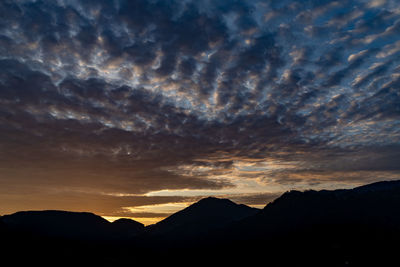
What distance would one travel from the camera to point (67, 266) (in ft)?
611

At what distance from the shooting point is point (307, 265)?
573 feet

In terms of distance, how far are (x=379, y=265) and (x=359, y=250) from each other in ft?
68.5

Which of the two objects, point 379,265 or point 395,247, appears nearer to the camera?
point 379,265

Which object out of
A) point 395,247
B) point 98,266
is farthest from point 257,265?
point 98,266

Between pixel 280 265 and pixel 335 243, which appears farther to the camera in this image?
pixel 335 243

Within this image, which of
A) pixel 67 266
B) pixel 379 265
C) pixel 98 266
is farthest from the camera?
pixel 98 266

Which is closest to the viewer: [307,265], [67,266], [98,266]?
[307,265]

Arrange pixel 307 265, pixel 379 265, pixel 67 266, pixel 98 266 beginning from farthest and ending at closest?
1. pixel 98 266
2. pixel 67 266
3. pixel 307 265
4. pixel 379 265

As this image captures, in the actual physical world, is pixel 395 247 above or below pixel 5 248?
below

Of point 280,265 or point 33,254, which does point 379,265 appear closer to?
point 280,265

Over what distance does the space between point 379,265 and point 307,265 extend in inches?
1692

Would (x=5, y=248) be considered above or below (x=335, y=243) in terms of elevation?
above

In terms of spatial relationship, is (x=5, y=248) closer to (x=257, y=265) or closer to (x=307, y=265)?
(x=257, y=265)

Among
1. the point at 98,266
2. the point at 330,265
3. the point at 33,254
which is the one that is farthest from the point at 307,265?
the point at 33,254
